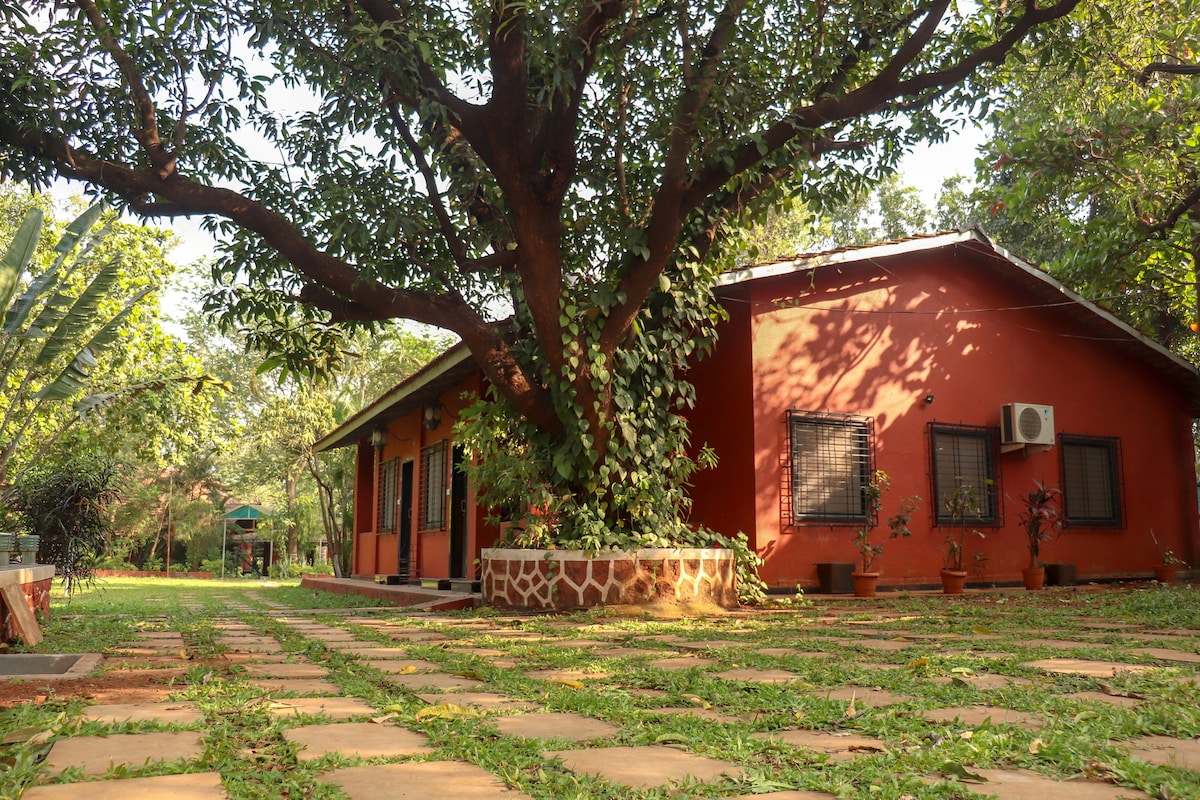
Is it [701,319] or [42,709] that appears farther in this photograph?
[701,319]

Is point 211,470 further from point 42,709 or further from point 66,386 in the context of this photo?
point 42,709

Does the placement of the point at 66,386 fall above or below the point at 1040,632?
above

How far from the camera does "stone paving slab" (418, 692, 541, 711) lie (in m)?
3.15

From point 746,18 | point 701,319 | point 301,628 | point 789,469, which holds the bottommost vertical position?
point 301,628

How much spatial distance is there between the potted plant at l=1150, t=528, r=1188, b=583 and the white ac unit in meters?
2.34

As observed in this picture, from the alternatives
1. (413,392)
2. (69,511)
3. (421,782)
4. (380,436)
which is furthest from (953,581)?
(380,436)

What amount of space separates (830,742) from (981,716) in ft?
2.10

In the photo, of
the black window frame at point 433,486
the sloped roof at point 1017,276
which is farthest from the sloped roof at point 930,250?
the black window frame at point 433,486

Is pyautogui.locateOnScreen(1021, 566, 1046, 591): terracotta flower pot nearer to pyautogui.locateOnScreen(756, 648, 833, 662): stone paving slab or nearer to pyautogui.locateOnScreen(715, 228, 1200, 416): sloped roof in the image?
pyautogui.locateOnScreen(715, 228, 1200, 416): sloped roof

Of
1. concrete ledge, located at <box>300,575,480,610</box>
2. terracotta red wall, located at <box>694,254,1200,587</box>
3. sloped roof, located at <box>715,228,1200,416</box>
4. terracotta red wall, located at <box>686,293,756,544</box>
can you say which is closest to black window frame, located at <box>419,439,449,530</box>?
concrete ledge, located at <box>300,575,480,610</box>

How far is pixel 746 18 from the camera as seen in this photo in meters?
7.29

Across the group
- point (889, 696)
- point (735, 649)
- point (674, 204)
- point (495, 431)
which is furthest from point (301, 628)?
point (889, 696)

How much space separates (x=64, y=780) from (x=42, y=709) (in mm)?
1068

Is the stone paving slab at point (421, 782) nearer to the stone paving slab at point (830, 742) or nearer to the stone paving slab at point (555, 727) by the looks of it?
the stone paving slab at point (555, 727)
